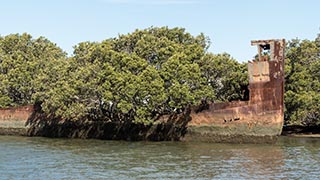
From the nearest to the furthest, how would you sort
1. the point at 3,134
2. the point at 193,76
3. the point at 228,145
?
the point at 228,145 → the point at 193,76 → the point at 3,134

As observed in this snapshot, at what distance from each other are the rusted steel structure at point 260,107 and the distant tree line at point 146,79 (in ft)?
9.23

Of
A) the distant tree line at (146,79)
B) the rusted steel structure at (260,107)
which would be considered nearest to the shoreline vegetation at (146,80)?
the distant tree line at (146,79)

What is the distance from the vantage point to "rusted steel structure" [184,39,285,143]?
34406 millimetres

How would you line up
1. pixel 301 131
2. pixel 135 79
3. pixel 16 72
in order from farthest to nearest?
pixel 16 72
pixel 301 131
pixel 135 79

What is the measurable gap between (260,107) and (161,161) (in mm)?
11125

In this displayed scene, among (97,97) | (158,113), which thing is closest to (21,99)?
(97,97)

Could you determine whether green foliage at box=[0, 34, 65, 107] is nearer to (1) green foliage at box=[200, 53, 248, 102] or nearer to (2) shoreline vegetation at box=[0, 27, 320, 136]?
(2) shoreline vegetation at box=[0, 27, 320, 136]

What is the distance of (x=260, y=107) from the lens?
34.8 m

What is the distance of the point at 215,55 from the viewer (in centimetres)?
4019

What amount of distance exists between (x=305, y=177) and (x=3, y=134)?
34043 mm

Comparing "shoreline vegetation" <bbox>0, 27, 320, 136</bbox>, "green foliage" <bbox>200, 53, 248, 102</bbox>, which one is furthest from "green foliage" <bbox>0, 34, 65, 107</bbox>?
"green foliage" <bbox>200, 53, 248, 102</bbox>

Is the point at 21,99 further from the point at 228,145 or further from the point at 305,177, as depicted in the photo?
the point at 305,177

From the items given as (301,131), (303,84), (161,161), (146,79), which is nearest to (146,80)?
(146,79)

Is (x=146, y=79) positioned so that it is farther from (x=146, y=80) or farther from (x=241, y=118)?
(x=241, y=118)
